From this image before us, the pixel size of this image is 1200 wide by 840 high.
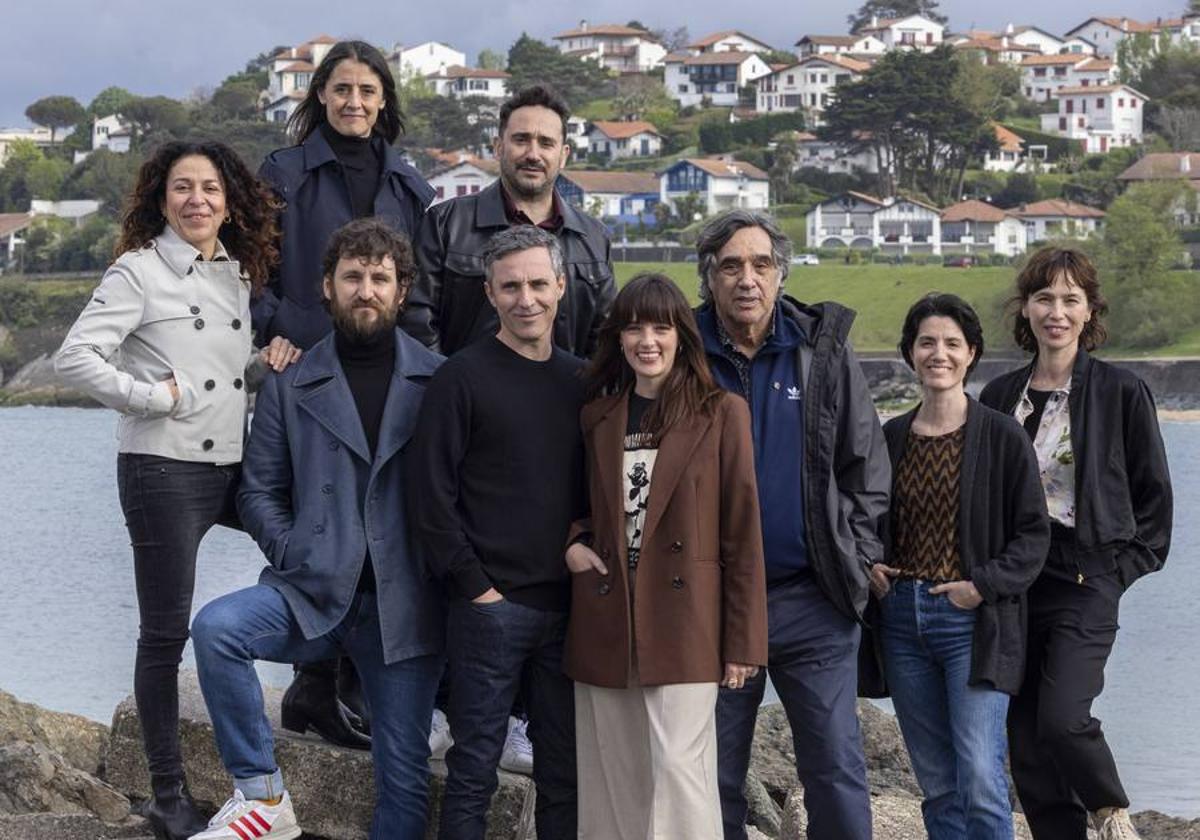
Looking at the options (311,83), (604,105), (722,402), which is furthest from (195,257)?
(604,105)

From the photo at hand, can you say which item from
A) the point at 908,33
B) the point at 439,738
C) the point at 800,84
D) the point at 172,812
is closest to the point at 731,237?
the point at 439,738

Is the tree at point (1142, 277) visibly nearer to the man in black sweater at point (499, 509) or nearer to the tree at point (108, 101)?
the man in black sweater at point (499, 509)

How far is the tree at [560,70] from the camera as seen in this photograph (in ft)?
310

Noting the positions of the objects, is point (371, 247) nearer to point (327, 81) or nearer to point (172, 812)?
point (327, 81)

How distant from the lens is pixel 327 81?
14.1 ft

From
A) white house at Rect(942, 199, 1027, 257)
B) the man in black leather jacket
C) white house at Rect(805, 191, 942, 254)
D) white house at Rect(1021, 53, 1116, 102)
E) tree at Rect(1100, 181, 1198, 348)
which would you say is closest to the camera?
the man in black leather jacket

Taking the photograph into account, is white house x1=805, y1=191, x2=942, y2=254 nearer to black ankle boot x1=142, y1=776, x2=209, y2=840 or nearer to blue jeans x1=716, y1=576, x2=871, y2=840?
black ankle boot x1=142, y1=776, x2=209, y2=840

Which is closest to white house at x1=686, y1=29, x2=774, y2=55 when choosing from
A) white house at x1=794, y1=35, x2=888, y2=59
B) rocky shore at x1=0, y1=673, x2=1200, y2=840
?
white house at x1=794, y1=35, x2=888, y2=59

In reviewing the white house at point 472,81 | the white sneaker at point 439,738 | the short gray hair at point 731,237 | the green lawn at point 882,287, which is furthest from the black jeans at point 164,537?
the white house at point 472,81

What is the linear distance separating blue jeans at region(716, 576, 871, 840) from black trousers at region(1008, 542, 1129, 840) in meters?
0.46

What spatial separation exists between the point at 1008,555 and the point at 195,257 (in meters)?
1.88

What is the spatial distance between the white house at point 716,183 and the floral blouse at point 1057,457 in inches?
2662

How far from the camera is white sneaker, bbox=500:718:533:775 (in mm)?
4273

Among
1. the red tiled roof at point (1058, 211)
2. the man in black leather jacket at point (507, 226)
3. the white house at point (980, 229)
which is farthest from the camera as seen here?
the white house at point (980, 229)
